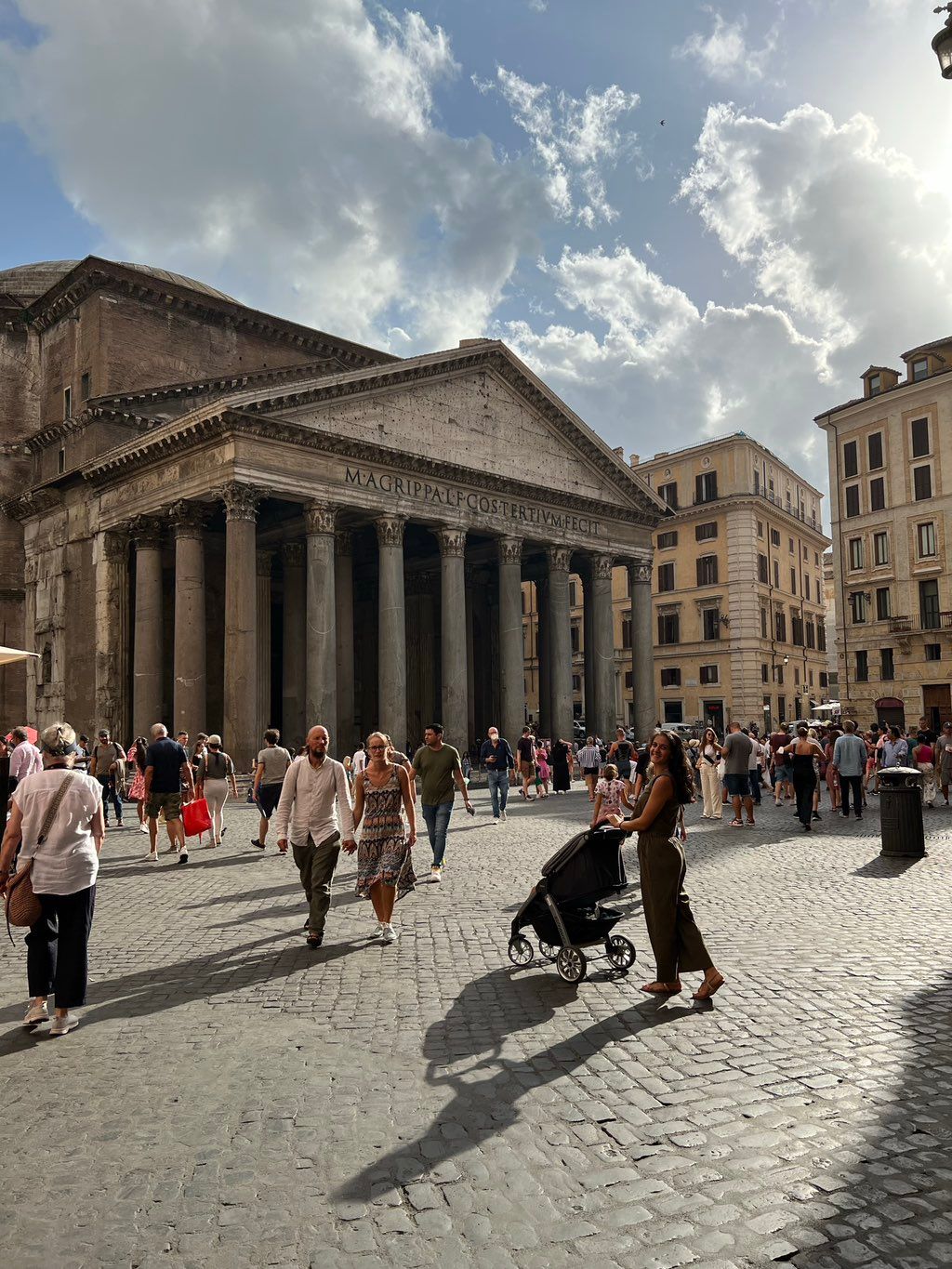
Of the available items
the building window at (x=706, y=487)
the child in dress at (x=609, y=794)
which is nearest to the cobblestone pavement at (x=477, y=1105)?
the child in dress at (x=609, y=794)

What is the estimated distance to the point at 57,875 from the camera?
17.7ft

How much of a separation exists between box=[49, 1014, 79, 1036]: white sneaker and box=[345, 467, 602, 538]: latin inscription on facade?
813 inches

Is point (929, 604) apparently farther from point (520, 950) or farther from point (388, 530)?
point (520, 950)

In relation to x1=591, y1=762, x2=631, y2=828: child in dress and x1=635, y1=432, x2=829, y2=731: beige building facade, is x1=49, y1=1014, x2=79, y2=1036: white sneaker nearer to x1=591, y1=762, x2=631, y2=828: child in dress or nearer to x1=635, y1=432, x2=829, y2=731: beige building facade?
x1=591, y1=762, x2=631, y2=828: child in dress

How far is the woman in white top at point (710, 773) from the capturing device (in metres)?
14.8

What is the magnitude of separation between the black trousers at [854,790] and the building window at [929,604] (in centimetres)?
2025

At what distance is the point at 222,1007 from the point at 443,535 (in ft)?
73.8

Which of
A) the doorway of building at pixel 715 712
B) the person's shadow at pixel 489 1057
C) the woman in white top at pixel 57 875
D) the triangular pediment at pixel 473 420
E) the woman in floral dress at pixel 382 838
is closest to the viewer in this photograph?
the person's shadow at pixel 489 1057

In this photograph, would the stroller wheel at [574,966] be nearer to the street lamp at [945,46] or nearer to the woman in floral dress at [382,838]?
the woman in floral dress at [382,838]

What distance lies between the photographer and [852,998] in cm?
561

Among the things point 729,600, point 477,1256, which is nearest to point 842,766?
point 477,1256

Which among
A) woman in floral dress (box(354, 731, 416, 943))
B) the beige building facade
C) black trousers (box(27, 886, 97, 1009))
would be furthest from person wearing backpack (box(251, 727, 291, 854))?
the beige building facade

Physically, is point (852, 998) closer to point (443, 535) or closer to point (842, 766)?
point (842, 766)

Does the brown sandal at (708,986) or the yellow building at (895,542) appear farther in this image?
the yellow building at (895,542)
